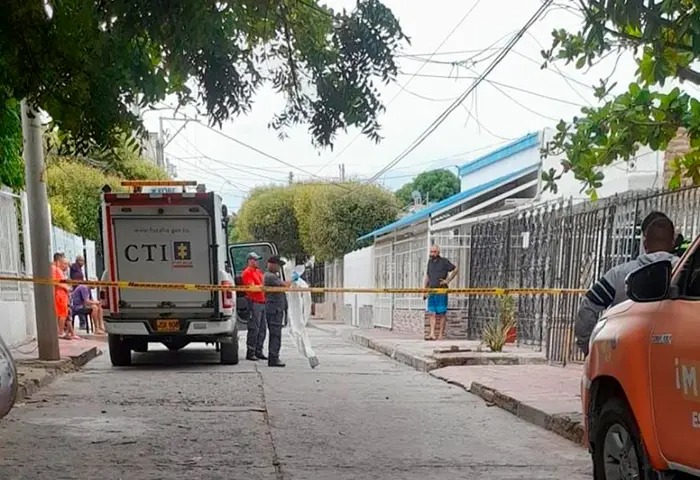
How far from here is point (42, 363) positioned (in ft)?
36.7

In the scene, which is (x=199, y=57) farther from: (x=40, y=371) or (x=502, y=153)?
(x=502, y=153)

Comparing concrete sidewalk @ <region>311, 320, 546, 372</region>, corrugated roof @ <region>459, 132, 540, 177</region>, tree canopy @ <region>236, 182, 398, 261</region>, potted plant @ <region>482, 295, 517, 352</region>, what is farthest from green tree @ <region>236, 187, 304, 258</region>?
potted plant @ <region>482, 295, 517, 352</region>

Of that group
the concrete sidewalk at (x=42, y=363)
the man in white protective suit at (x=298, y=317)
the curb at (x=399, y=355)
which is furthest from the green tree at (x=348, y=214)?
the man in white protective suit at (x=298, y=317)

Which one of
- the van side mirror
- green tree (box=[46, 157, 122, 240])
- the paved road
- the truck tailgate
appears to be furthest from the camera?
green tree (box=[46, 157, 122, 240])

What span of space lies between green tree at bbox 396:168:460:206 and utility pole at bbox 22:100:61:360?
153 feet

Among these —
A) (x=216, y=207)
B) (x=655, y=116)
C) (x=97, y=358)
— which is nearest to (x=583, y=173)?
(x=655, y=116)

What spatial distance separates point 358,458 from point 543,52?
3.86m

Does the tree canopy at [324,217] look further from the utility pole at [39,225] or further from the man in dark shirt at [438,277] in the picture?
the utility pole at [39,225]

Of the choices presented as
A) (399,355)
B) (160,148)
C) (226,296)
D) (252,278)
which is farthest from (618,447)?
(160,148)

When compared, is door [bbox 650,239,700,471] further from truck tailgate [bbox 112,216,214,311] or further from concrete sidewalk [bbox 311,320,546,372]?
truck tailgate [bbox 112,216,214,311]

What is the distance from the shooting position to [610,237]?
10.1m

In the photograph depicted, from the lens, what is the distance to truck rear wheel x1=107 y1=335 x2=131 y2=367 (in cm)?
1235

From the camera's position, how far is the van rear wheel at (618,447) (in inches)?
156

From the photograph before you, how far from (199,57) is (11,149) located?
8.08 meters
